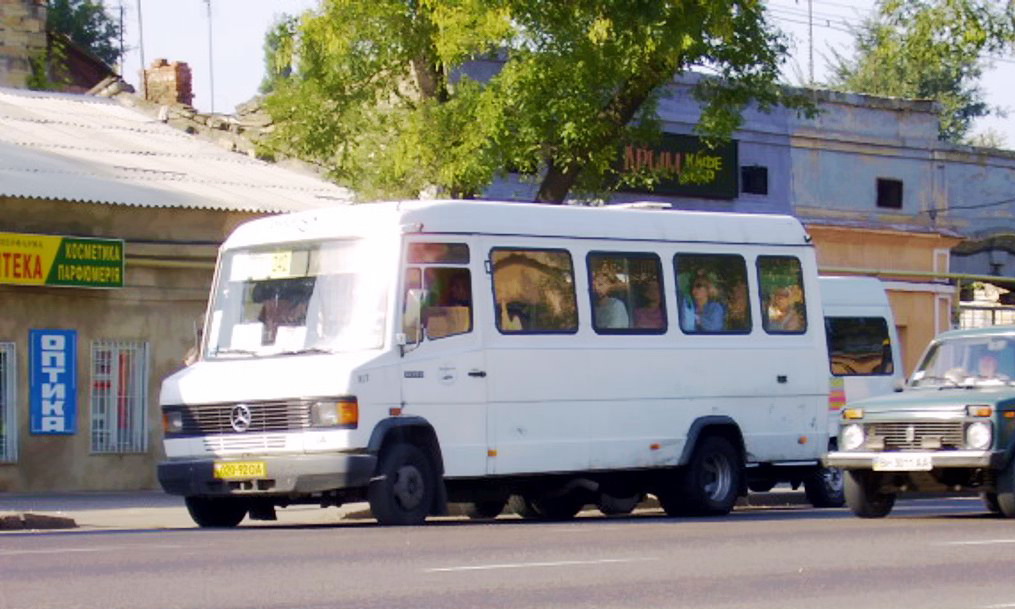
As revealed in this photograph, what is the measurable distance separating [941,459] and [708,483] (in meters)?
3.19

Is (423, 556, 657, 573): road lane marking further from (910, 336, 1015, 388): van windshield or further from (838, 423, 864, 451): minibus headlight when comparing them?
(910, 336, 1015, 388): van windshield

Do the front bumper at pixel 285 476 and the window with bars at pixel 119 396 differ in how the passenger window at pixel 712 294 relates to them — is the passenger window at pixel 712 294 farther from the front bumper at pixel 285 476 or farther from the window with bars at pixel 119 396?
the window with bars at pixel 119 396

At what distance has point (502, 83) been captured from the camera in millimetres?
26219

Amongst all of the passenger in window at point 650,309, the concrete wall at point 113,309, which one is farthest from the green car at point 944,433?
the concrete wall at point 113,309

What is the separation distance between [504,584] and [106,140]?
22.1 meters

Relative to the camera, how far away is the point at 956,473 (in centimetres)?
1948

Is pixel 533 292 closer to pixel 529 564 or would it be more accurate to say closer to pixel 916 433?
pixel 916 433

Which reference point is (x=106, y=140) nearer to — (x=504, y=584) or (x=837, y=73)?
(x=504, y=584)

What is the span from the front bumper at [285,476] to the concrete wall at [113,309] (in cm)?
939

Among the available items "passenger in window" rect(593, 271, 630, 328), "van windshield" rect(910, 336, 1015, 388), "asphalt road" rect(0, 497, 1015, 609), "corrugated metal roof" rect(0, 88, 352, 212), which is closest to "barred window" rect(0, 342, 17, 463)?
"corrugated metal roof" rect(0, 88, 352, 212)

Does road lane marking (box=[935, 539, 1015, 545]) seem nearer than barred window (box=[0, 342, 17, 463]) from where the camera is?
Yes

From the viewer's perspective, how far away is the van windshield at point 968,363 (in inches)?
797

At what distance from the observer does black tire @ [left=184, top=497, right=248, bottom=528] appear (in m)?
19.9

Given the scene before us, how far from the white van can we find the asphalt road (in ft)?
2.42
